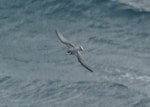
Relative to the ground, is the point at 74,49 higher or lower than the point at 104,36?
higher

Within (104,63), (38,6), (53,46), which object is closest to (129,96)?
(104,63)

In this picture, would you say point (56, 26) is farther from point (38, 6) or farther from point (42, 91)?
point (42, 91)

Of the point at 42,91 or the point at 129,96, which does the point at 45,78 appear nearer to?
the point at 42,91

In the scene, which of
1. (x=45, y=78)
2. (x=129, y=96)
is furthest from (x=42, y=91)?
(x=129, y=96)

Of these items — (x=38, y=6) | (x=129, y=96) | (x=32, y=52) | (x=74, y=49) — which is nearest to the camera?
(x=74, y=49)

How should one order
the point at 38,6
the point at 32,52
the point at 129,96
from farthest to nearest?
the point at 38,6, the point at 32,52, the point at 129,96

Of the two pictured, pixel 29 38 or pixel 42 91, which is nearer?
pixel 42 91
